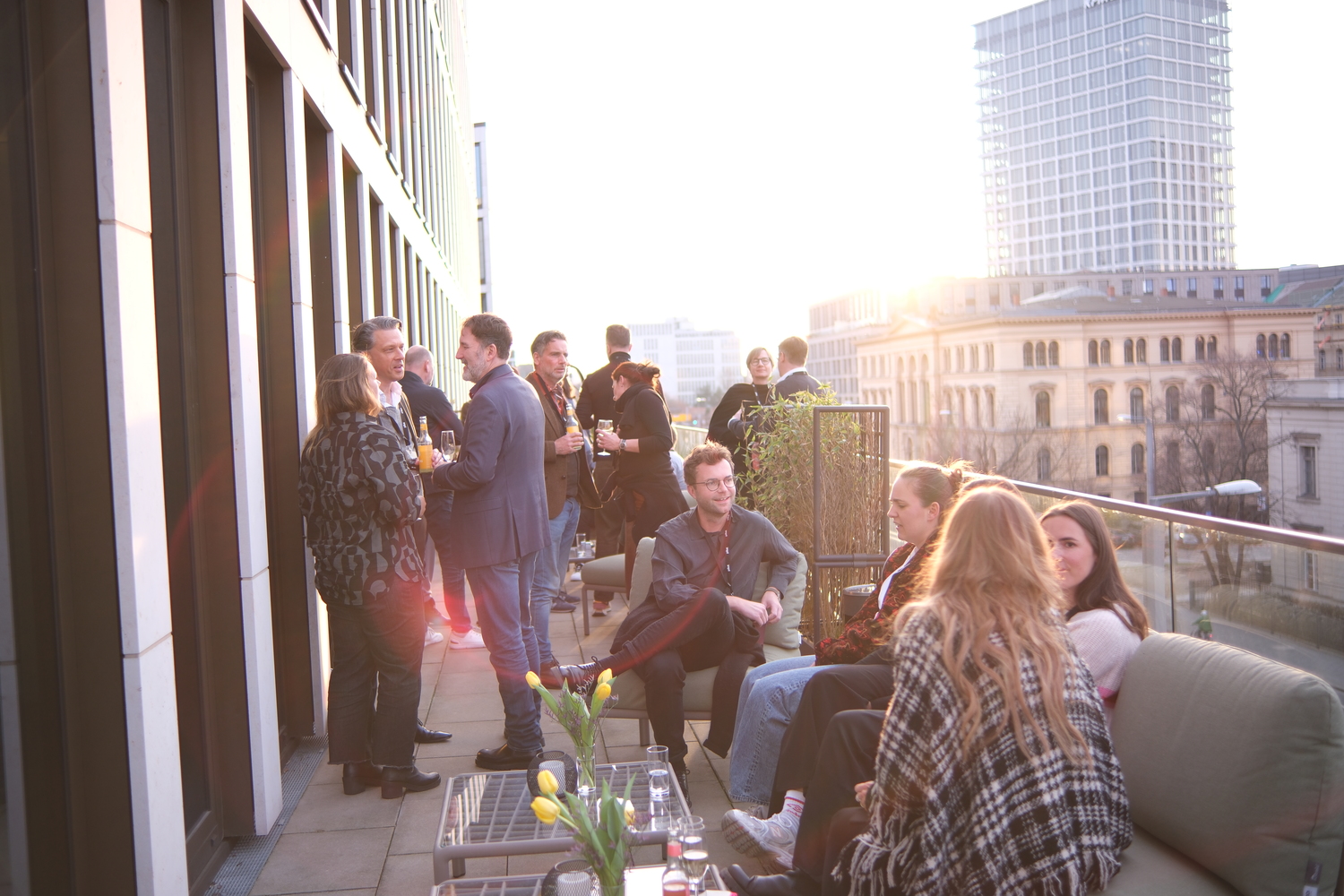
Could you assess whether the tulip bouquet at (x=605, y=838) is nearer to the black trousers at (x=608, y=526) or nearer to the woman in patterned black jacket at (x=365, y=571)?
the woman in patterned black jacket at (x=365, y=571)

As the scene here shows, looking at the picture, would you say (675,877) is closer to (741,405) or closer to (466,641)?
(466,641)

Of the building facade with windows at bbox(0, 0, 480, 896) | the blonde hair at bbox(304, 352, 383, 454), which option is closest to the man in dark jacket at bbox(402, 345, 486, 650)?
the building facade with windows at bbox(0, 0, 480, 896)

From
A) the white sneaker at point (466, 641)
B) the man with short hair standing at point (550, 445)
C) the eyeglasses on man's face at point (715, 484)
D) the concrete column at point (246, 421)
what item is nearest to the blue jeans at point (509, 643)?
the man with short hair standing at point (550, 445)

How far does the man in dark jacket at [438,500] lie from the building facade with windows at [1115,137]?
135 meters

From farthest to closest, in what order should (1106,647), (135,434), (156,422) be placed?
1. (1106,647)
2. (156,422)
3. (135,434)

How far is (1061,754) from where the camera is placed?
2.43 metres

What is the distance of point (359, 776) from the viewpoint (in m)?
4.72

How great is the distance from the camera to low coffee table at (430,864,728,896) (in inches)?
110

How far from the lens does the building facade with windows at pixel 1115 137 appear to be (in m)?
Answer: 133

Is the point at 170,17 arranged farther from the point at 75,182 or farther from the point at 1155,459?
the point at 1155,459

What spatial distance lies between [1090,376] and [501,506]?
96.7 metres

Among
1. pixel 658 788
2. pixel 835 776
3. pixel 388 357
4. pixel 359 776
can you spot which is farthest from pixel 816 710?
pixel 388 357

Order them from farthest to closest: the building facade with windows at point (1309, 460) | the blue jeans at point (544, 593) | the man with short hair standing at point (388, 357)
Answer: the building facade with windows at point (1309, 460)
the blue jeans at point (544, 593)
the man with short hair standing at point (388, 357)

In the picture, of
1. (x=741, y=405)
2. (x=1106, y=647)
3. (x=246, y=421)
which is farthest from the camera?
(x=741, y=405)
